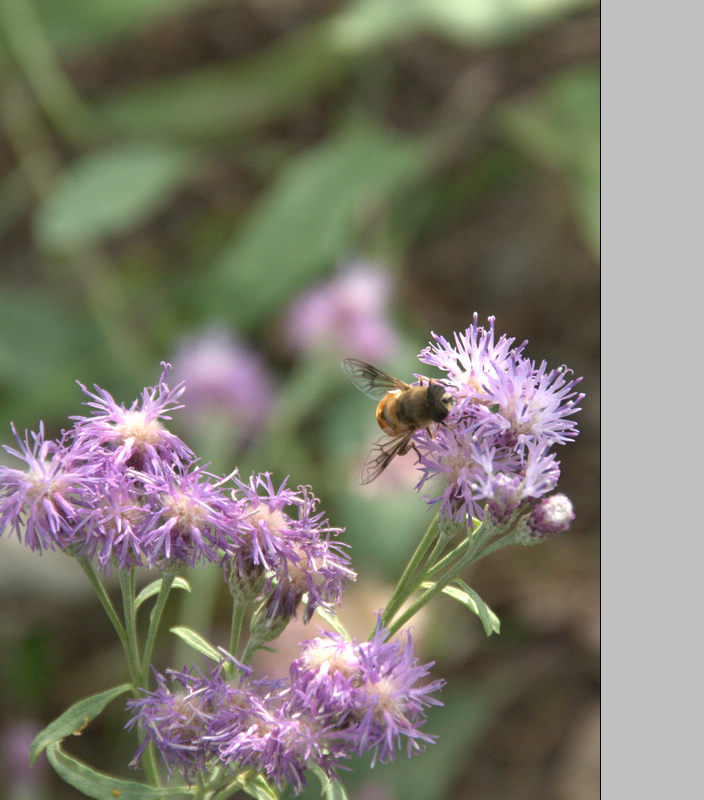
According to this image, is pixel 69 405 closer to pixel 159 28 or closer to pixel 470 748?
pixel 470 748

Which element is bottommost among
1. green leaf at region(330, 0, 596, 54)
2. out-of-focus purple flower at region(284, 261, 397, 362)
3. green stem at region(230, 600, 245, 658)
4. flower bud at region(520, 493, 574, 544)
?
green stem at region(230, 600, 245, 658)

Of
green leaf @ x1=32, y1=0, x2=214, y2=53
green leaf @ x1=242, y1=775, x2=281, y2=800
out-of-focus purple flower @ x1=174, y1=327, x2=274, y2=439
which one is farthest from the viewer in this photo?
green leaf @ x1=32, y1=0, x2=214, y2=53

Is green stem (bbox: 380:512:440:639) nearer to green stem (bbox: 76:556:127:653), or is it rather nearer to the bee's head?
the bee's head

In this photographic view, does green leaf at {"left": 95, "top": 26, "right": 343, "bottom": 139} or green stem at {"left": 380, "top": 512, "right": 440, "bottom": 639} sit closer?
green stem at {"left": 380, "top": 512, "right": 440, "bottom": 639}

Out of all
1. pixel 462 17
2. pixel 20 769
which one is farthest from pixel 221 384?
pixel 462 17

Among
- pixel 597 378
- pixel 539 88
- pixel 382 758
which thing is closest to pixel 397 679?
pixel 382 758

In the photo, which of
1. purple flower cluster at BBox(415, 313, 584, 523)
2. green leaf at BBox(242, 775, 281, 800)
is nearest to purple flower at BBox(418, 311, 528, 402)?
purple flower cluster at BBox(415, 313, 584, 523)

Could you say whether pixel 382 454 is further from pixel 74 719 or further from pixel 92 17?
pixel 92 17
